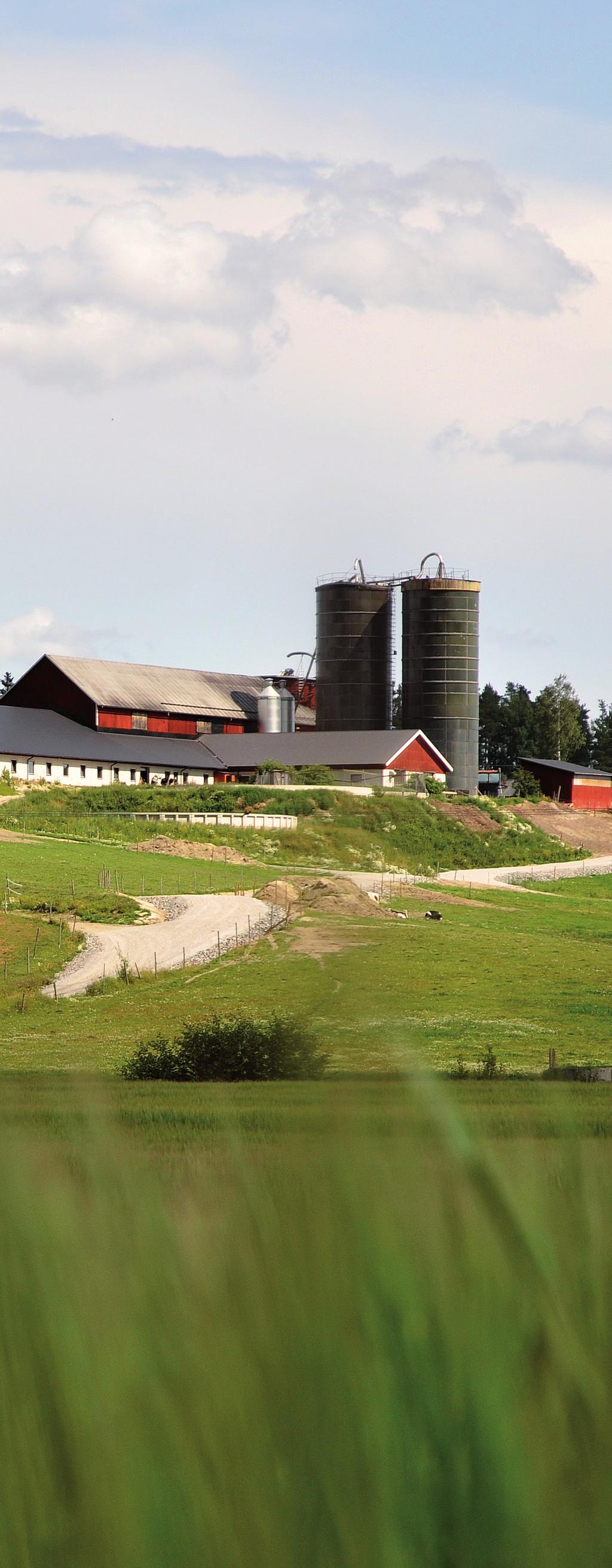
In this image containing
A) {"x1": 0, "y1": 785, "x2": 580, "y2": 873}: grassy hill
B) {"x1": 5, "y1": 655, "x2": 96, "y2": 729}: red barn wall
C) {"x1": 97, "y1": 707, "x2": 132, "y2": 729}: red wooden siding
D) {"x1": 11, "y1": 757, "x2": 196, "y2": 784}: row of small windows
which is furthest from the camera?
{"x1": 5, "y1": 655, "x2": 96, "y2": 729}: red barn wall

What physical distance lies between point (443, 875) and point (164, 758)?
2772 centimetres

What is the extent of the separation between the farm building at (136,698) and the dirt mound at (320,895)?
35457 mm

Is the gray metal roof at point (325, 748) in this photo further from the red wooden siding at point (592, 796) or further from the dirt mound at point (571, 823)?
the red wooden siding at point (592, 796)

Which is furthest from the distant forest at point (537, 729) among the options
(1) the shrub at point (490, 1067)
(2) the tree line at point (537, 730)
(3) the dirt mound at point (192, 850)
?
(1) the shrub at point (490, 1067)

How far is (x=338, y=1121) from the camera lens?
2.27 feet

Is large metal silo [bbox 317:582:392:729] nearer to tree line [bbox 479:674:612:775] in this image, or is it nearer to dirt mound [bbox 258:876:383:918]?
tree line [bbox 479:674:612:775]

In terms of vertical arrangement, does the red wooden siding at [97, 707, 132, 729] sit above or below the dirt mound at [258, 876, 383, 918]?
above

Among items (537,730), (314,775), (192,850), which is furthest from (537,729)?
(192,850)

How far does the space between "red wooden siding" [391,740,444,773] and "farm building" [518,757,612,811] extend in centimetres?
837

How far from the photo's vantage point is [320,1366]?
66cm

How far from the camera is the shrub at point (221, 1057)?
8.03 metres

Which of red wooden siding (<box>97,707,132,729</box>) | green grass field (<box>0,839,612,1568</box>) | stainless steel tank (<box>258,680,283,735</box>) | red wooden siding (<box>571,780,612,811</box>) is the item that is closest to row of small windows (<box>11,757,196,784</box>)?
red wooden siding (<box>97,707,132,729</box>)

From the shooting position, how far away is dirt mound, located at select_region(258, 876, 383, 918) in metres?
15.0

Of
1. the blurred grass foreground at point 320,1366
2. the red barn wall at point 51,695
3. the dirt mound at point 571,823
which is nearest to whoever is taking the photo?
the blurred grass foreground at point 320,1366
